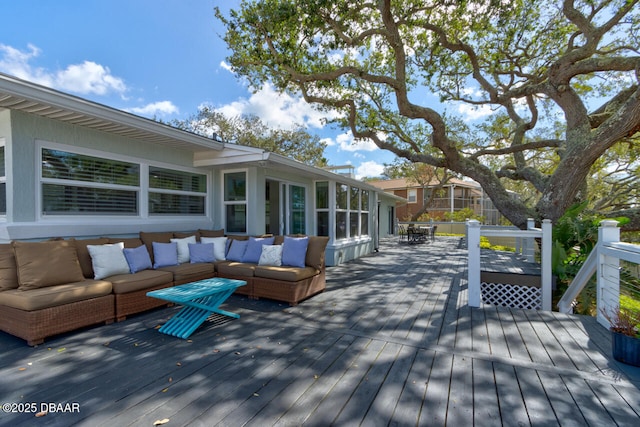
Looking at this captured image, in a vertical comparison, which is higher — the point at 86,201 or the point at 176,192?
the point at 176,192

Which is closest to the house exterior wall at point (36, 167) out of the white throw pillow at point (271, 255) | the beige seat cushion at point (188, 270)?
the beige seat cushion at point (188, 270)

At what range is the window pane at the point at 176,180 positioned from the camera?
5.68 metres

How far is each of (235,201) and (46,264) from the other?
11.7ft

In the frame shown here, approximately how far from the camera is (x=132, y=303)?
153 inches

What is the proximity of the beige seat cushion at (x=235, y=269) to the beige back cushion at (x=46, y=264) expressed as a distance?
76.5 inches

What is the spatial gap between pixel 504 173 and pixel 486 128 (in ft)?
14.7

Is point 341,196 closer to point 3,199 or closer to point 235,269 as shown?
point 235,269

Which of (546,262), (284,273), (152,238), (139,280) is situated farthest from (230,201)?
(546,262)

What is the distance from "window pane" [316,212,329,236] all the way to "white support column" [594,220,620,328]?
18.9 ft

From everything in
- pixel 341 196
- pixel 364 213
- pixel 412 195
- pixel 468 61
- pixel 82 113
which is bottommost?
pixel 364 213

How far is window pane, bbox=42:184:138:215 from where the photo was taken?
14.0ft

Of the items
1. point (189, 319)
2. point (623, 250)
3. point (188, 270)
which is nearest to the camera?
point (623, 250)

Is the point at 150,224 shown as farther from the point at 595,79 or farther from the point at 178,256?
the point at 595,79

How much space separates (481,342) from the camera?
3.14m
